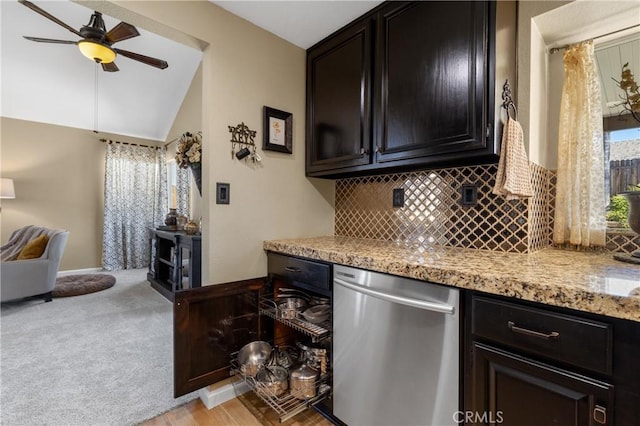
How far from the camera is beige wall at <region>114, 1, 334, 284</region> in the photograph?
5.35ft

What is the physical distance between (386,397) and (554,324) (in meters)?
0.74

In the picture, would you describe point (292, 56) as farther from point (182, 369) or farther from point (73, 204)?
point (73, 204)

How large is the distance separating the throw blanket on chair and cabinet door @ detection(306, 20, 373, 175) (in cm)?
376

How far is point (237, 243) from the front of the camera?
1744mm

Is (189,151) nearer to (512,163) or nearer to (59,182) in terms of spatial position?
(512,163)

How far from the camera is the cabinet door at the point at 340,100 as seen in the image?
1.70 metres

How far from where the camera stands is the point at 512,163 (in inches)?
47.4

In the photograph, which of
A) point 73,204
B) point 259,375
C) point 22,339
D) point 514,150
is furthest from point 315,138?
point 73,204

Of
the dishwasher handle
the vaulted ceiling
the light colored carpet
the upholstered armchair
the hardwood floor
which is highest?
the vaulted ceiling

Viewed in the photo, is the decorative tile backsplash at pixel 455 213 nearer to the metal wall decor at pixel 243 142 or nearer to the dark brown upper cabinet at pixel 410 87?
the dark brown upper cabinet at pixel 410 87

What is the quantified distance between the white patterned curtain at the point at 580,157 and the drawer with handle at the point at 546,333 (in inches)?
34.6

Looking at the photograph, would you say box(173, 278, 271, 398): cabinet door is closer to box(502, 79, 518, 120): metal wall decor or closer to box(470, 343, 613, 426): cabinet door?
box(470, 343, 613, 426): cabinet door

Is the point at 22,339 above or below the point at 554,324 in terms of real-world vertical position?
below

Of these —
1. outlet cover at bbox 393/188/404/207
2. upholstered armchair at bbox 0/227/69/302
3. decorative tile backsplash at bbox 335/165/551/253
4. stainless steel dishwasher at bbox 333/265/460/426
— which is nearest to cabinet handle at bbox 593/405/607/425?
stainless steel dishwasher at bbox 333/265/460/426
